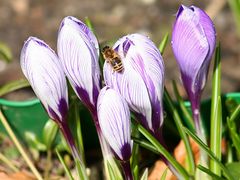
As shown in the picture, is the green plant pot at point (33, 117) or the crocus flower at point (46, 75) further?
the green plant pot at point (33, 117)

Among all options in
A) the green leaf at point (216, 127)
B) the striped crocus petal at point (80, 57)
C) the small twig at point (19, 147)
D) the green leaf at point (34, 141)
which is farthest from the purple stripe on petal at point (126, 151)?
the green leaf at point (34, 141)

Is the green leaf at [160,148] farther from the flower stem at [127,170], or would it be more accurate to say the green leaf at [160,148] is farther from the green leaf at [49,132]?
the green leaf at [49,132]

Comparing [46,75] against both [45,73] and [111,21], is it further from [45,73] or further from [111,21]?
[111,21]

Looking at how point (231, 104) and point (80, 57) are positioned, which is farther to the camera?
point (231, 104)

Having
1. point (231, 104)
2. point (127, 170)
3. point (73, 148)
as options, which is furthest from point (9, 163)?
point (231, 104)

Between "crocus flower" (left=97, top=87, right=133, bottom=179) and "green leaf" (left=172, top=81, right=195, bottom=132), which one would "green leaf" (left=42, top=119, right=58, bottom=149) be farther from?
"crocus flower" (left=97, top=87, right=133, bottom=179)

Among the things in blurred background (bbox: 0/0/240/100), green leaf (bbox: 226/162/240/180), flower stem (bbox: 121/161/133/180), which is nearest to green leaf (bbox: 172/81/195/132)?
green leaf (bbox: 226/162/240/180)
